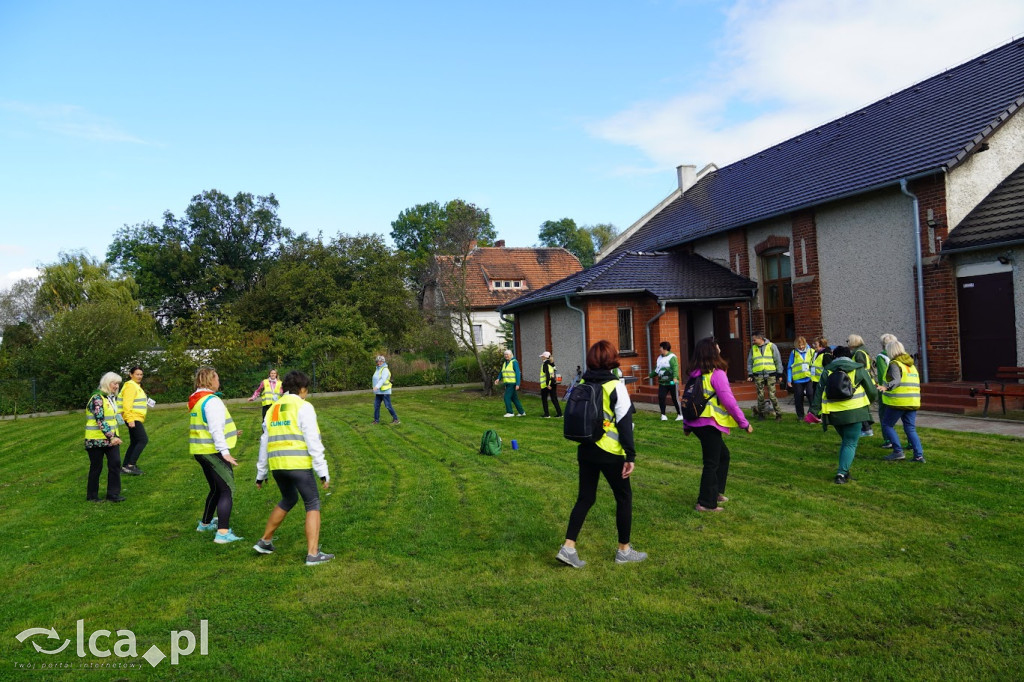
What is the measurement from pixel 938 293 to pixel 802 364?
4.05 meters

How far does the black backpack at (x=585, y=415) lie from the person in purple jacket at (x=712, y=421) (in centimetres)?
198

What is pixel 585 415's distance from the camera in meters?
5.13

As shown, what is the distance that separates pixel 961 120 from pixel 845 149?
3546 millimetres

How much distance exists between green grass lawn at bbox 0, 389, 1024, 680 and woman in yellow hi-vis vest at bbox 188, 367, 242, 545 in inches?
15.7

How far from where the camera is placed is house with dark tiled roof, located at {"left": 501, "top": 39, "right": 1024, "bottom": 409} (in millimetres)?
13805

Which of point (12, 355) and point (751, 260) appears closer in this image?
point (751, 260)

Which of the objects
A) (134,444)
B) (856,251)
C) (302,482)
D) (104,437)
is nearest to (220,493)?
(302,482)

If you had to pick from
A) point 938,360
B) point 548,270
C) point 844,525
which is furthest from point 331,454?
point 548,270

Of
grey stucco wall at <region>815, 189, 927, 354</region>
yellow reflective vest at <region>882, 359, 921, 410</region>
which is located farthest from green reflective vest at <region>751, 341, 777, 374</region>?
yellow reflective vest at <region>882, 359, 921, 410</region>

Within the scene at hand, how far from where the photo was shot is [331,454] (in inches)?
473

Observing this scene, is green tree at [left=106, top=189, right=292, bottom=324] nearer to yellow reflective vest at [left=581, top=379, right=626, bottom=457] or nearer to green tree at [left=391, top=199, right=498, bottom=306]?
green tree at [left=391, top=199, right=498, bottom=306]

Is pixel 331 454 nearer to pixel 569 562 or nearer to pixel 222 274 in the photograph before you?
pixel 569 562

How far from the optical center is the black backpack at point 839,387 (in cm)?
753

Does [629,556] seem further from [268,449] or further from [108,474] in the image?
[108,474]
